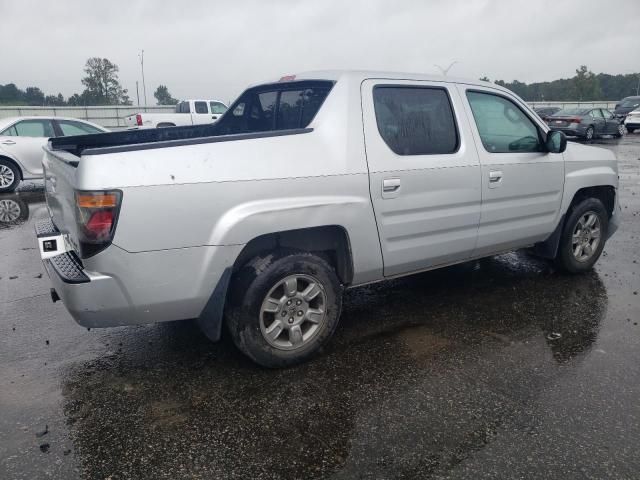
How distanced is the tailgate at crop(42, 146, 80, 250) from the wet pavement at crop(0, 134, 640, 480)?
516mm

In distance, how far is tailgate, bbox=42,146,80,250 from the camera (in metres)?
2.88

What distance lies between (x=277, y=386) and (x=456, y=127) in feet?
7.76

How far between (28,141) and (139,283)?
987cm

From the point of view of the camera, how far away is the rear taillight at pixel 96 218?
8.56 feet

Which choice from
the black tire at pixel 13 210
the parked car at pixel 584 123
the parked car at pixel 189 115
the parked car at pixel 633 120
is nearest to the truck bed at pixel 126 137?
the black tire at pixel 13 210

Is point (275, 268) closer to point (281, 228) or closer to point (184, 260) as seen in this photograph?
point (281, 228)

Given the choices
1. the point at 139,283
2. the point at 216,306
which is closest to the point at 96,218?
the point at 139,283

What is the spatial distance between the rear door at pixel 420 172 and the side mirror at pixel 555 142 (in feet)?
2.97

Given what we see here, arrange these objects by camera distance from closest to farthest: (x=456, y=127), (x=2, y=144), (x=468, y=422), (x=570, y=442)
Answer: (x=570, y=442)
(x=468, y=422)
(x=456, y=127)
(x=2, y=144)

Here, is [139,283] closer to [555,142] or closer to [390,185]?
[390,185]

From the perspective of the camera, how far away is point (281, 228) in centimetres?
306

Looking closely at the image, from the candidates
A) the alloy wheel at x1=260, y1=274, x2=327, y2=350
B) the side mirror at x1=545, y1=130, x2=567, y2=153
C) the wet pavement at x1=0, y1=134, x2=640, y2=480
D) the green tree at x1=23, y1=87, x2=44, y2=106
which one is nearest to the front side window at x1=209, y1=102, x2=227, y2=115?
the wet pavement at x1=0, y1=134, x2=640, y2=480

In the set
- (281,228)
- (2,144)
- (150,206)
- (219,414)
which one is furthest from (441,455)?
(2,144)

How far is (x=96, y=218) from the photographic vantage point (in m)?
2.63
